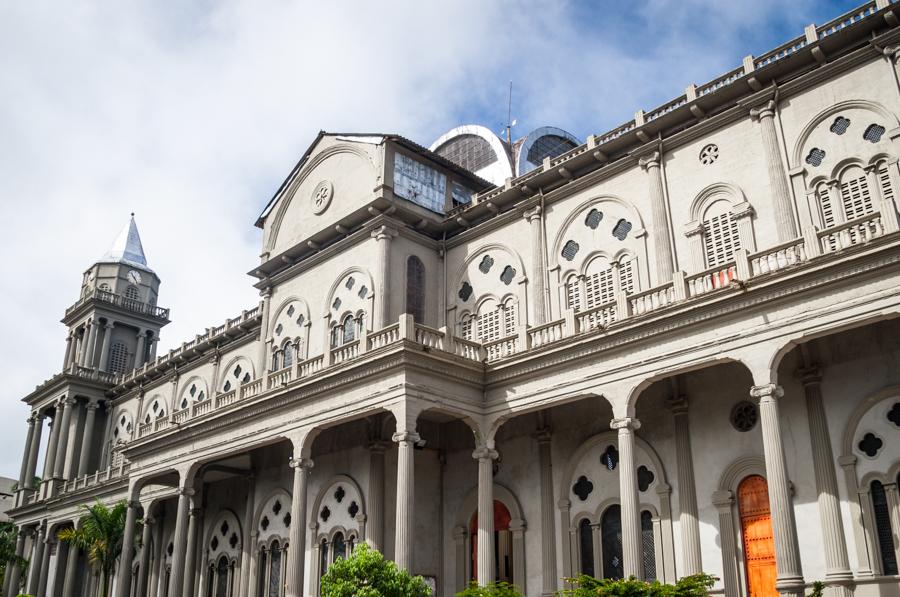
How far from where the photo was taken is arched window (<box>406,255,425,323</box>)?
3150cm

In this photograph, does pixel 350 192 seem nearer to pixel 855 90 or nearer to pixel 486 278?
pixel 486 278

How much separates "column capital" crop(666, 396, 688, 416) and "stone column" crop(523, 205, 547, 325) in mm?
5862

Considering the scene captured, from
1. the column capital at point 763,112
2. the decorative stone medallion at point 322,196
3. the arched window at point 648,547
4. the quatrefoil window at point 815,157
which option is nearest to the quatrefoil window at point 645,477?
the arched window at point 648,547

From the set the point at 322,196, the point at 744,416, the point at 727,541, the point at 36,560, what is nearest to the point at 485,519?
the point at 727,541

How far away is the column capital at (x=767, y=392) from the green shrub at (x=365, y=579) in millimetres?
8910

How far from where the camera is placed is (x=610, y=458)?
25.1 metres

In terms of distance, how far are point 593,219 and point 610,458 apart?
26.0ft

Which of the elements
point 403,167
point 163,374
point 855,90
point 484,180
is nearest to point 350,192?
point 403,167

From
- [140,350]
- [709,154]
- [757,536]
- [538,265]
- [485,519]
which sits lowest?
[757,536]

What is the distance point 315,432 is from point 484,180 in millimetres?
14281

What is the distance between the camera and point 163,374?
49562 millimetres

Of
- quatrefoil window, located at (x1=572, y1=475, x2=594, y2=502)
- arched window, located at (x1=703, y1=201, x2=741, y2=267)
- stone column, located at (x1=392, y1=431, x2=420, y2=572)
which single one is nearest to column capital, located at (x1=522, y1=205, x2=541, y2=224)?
arched window, located at (x1=703, y1=201, x2=741, y2=267)

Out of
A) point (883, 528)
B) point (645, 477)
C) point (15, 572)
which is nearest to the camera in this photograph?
point (883, 528)

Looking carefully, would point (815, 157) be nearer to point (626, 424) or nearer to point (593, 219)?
point (593, 219)
